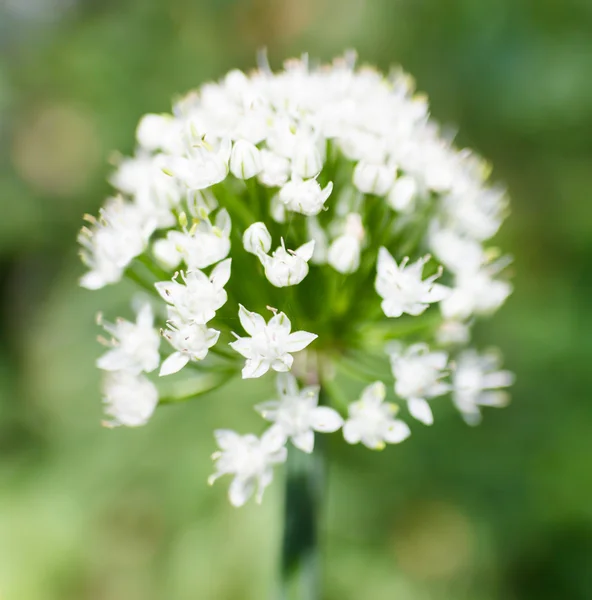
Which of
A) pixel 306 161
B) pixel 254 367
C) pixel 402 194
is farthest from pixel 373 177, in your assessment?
pixel 254 367

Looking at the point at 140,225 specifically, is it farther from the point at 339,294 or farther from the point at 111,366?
the point at 339,294

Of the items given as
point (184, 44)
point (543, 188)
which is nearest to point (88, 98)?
point (184, 44)

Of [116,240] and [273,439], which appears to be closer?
[273,439]

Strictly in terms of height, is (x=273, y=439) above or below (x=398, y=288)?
below

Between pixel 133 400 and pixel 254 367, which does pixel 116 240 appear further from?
pixel 254 367

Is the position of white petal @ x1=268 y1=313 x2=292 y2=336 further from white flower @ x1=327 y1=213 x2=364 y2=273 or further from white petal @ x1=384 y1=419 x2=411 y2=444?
white petal @ x1=384 y1=419 x2=411 y2=444
